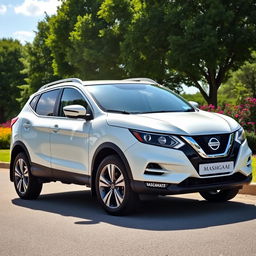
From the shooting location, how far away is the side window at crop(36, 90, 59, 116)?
9.69 metres

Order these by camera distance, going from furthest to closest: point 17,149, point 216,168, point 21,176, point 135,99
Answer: point 17,149, point 21,176, point 135,99, point 216,168

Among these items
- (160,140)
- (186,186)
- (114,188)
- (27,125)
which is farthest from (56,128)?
(186,186)

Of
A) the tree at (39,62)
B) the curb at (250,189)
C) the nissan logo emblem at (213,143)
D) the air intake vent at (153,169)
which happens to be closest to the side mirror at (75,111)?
the air intake vent at (153,169)

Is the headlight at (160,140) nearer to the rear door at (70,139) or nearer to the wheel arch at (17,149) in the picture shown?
the rear door at (70,139)

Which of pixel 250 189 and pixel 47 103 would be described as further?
pixel 47 103

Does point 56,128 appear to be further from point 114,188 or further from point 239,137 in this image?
point 239,137

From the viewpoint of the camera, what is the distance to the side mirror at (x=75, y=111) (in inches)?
327

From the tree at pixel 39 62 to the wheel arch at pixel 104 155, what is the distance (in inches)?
1986

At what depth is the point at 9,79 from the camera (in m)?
73.1

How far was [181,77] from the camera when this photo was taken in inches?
1795

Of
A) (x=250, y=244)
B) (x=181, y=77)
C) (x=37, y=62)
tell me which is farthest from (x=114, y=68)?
(x=250, y=244)

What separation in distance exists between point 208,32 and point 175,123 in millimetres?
26750

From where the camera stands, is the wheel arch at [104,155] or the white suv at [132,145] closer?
the white suv at [132,145]

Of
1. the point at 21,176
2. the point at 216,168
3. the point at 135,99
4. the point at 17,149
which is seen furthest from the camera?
the point at 17,149
